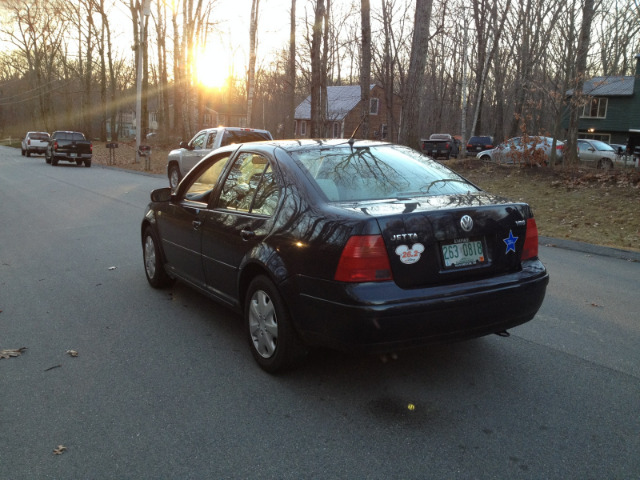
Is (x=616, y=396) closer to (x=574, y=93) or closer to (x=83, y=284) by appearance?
(x=83, y=284)

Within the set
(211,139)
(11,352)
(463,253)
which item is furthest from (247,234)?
(211,139)

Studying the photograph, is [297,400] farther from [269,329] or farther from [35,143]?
[35,143]

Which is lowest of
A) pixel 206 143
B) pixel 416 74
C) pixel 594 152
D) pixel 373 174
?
pixel 373 174

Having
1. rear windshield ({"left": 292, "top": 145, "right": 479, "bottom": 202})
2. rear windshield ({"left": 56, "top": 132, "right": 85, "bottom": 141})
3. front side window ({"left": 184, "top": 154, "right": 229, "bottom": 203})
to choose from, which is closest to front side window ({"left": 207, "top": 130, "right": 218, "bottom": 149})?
front side window ({"left": 184, "top": 154, "right": 229, "bottom": 203})

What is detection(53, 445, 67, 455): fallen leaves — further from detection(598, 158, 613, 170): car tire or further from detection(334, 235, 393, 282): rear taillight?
detection(598, 158, 613, 170): car tire

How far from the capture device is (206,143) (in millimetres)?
17688

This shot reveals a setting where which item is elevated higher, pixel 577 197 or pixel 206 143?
pixel 206 143

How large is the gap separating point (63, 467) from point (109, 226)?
27.4ft

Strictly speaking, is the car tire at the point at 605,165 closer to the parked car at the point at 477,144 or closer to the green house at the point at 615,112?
the parked car at the point at 477,144

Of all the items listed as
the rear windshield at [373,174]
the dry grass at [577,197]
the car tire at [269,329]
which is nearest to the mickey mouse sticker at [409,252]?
the rear windshield at [373,174]

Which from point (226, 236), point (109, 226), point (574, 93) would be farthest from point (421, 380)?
point (574, 93)

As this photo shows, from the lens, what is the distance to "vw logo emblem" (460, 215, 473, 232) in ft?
12.0

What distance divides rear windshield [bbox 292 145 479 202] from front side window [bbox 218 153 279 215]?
0.95ft

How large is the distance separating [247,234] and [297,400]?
1.25m
